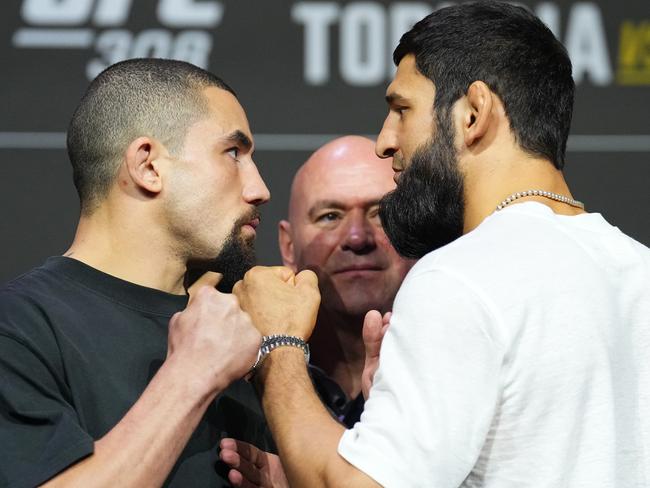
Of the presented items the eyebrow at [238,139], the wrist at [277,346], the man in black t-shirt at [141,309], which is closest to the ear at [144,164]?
the man in black t-shirt at [141,309]

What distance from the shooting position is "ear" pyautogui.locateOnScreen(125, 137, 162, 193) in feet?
5.70

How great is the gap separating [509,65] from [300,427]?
615 millimetres

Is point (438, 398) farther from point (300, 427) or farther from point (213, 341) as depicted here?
point (213, 341)

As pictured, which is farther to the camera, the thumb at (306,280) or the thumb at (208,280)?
the thumb at (208,280)

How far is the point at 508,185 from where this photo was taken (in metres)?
1.50

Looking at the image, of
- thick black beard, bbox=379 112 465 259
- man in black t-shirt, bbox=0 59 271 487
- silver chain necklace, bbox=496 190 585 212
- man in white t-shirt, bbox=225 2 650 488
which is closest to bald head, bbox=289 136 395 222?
man in black t-shirt, bbox=0 59 271 487

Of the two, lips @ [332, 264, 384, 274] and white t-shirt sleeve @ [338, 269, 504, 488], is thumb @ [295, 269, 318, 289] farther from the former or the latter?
lips @ [332, 264, 384, 274]

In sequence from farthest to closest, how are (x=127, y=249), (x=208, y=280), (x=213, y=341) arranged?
(x=208, y=280) → (x=127, y=249) → (x=213, y=341)

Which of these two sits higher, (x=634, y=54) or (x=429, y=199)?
(x=634, y=54)

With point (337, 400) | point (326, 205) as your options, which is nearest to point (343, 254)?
point (326, 205)

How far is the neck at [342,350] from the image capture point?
2584 millimetres

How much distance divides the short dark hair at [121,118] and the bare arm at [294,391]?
31 cm

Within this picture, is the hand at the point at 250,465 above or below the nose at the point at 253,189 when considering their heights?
below

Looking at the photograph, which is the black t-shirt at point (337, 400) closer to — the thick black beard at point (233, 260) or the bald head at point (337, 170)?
the bald head at point (337, 170)
